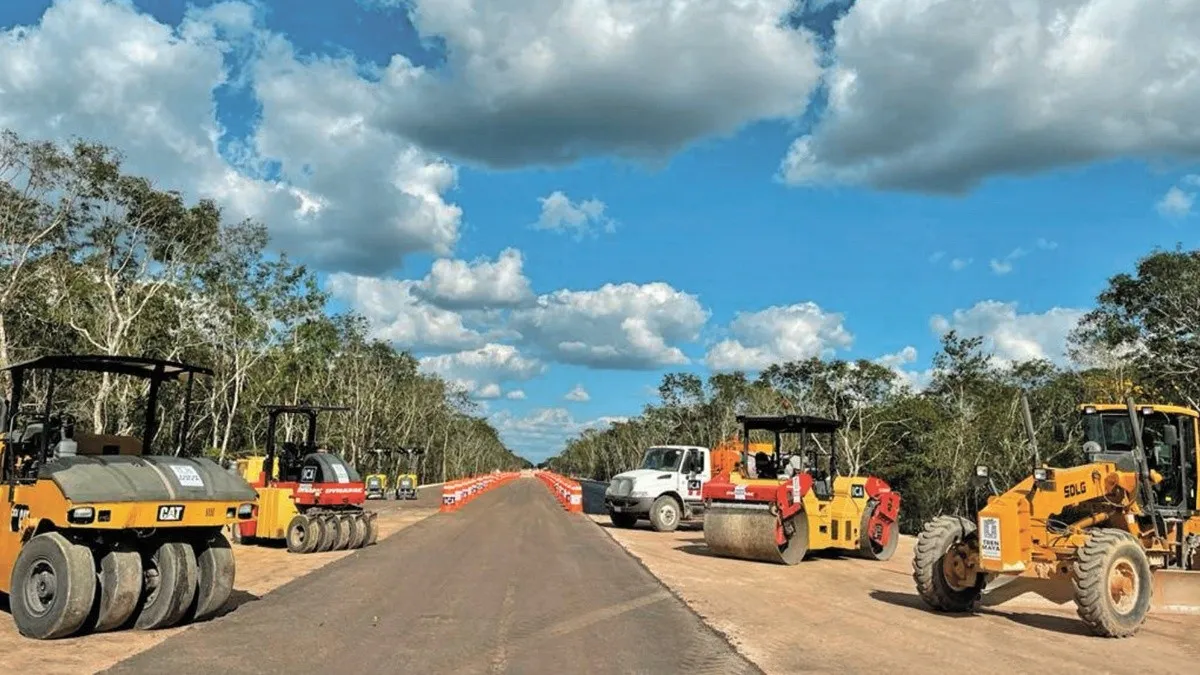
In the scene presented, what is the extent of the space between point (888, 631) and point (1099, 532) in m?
2.69

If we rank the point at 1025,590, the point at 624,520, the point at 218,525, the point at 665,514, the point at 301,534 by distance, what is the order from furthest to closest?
the point at 624,520, the point at 665,514, the point at 301,534, the point at 1025,590, the point at 218,525

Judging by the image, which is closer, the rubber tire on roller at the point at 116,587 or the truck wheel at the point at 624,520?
the rubber tire on roller at the point at 116,587

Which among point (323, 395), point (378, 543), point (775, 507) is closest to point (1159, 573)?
point (775, 507)

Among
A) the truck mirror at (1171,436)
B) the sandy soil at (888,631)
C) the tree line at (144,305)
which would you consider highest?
the tree line at (144,305)

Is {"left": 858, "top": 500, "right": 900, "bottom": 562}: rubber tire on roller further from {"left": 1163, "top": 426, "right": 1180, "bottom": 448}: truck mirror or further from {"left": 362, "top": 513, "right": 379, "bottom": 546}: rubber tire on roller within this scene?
{"left": 362, "top": 513, "right": 379, "bottom": 546}: rubber tire on roller

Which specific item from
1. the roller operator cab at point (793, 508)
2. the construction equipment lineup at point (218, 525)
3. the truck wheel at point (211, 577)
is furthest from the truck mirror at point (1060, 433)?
the truck wheel at point (211, 577)

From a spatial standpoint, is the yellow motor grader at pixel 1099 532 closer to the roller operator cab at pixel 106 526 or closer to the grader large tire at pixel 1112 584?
the grader large tire at pixel 1112 584

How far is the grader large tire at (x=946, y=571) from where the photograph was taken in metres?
11.0

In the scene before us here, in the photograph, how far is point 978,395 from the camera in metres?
45.4

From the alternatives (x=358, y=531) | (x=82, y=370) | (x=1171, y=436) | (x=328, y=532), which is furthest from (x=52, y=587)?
(x=1171, y=436)

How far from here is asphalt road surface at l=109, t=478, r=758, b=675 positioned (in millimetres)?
7656

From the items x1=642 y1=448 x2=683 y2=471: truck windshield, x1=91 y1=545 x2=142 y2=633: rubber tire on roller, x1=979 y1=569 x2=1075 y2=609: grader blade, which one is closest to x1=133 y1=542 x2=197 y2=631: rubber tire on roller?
x1=91 y1=545 x2=142 y2=633: rubber tire on roller

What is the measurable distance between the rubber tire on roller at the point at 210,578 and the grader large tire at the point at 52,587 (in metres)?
1.20

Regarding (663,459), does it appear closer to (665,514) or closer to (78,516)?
(665,514)
